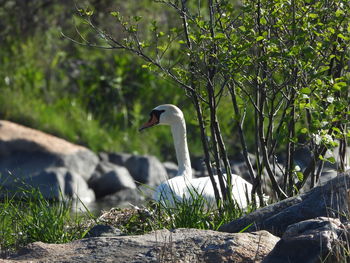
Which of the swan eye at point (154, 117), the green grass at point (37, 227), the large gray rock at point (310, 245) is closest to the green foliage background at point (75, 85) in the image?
the swan eye at point (154, 117)

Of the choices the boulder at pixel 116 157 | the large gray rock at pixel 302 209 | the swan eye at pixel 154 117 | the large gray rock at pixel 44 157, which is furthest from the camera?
the boulder at pixel 116 157

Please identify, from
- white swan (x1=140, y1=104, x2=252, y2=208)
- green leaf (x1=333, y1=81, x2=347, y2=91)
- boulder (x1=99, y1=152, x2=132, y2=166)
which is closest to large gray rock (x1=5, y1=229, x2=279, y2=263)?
green leaf (x1=333, y1=81, x2=347, y2=91)

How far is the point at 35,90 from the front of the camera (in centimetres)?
1498

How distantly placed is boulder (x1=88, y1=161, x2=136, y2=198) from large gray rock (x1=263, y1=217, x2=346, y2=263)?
876cm

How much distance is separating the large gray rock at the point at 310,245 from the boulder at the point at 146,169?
8.82 metres

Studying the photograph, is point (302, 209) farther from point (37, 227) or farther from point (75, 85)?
point (75, 85)

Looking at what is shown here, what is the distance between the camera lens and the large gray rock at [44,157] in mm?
12953

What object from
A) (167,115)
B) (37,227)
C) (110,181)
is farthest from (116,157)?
(37,227)

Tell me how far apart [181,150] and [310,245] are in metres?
4.54

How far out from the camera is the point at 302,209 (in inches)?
206

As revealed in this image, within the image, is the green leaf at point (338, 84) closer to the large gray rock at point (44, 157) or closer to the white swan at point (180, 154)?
the white swan at point (180, 154)

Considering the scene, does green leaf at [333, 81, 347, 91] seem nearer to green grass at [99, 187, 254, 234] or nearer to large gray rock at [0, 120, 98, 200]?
green grass at [99, 187, 254, 234]

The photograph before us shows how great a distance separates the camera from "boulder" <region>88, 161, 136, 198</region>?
43.4 feet

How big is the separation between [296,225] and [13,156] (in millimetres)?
9346
